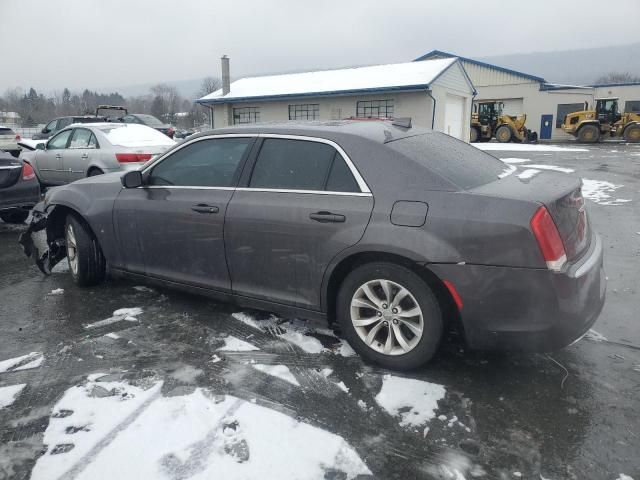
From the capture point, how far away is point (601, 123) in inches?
1136

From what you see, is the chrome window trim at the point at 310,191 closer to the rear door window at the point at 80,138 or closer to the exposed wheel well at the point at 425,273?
the exposed wheel well at the point at 425,273

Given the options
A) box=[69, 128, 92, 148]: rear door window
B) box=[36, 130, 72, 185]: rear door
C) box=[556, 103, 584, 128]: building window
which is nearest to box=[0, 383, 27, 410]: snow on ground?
box=[69, 128, 92, 148]: rear door window

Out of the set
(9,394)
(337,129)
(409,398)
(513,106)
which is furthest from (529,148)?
(9,394)

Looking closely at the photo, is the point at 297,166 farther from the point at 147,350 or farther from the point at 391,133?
the point at 147,350

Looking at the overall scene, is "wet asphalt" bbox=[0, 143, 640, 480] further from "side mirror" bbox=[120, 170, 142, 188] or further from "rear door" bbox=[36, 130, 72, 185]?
"rear door" bbox=[36, 130, 72, 185]

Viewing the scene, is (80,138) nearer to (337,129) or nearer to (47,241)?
(47,241)

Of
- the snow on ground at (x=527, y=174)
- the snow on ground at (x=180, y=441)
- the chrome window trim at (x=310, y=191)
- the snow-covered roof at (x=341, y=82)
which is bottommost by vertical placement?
the snow on ground at (x=180, y=441)

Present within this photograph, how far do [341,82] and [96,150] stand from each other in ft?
54.5

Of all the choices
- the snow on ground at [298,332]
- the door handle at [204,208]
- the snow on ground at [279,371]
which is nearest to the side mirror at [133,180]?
the door handle at [204,208]

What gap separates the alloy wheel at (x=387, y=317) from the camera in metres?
3.01

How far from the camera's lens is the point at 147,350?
3.46m

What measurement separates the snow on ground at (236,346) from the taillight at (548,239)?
1947 mm

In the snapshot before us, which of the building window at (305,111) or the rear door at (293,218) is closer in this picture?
the rear door at (293,218)

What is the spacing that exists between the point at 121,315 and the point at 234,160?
160cm
